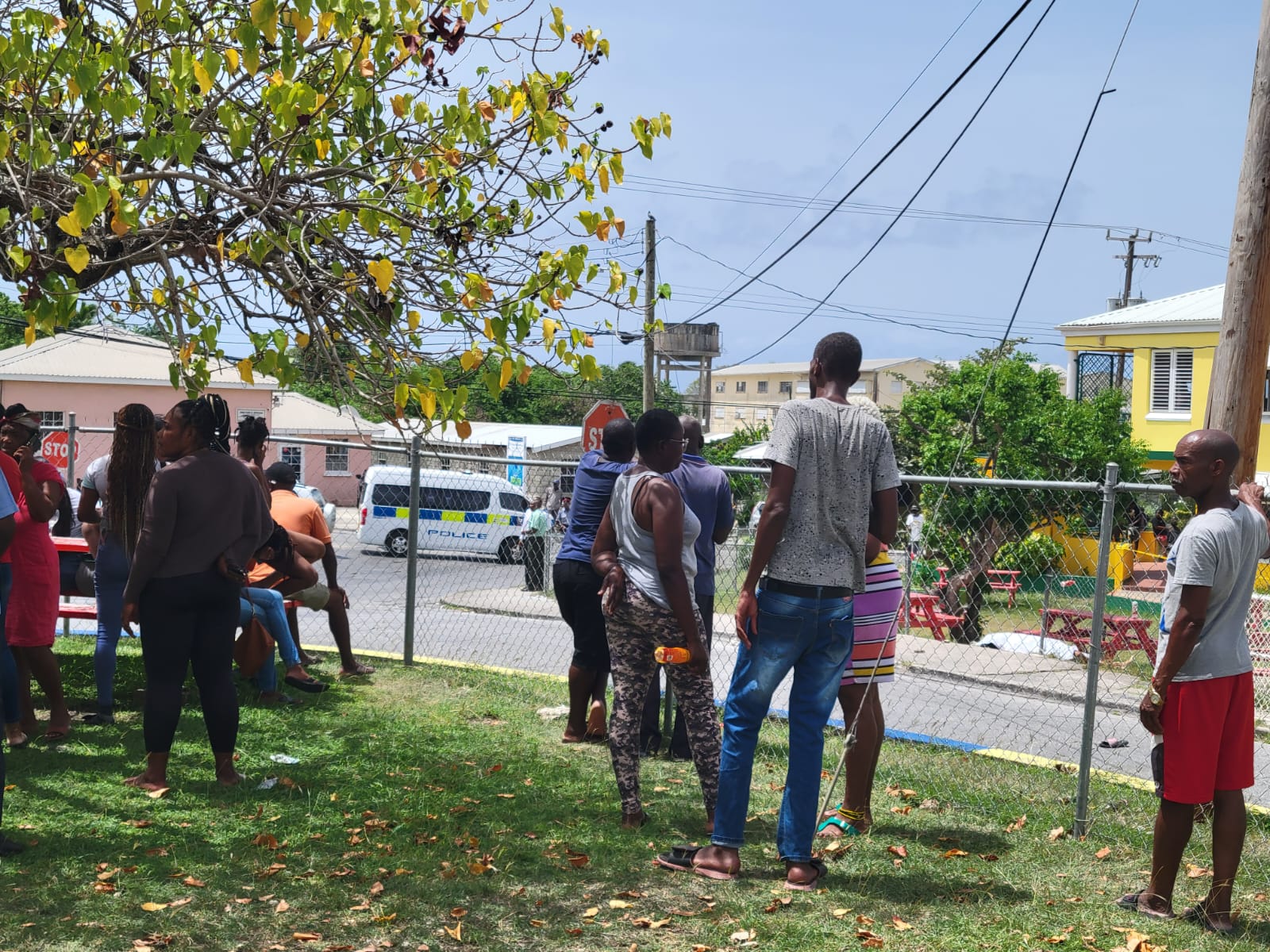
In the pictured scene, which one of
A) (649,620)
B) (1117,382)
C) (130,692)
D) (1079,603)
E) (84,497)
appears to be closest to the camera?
(649,620)

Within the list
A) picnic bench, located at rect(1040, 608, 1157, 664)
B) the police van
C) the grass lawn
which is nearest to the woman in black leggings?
the grass lawn

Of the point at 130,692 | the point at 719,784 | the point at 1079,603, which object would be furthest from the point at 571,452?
the point at 719,784

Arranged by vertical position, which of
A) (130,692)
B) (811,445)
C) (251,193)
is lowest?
(130,692)

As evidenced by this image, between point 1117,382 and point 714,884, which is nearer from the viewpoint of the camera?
point 714,884

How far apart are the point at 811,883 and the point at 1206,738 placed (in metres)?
1.58

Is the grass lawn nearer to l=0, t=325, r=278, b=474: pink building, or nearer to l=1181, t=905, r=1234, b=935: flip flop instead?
l=1181, t=905, r=1234, b=935: flip flop

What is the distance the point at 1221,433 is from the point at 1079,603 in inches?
356

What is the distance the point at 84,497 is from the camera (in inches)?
292

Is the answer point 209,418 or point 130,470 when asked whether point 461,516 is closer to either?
point 130,470

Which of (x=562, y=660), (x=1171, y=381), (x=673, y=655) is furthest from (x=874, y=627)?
(x=1171, y=381)

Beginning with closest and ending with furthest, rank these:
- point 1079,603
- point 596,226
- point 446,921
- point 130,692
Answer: point 446,921 < point 596,226 < point 130,692 < point 1079,603

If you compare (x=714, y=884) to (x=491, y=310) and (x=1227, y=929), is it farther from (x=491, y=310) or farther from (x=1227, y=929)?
(x=491, y=310)

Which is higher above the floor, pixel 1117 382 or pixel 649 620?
pixel 1117 382

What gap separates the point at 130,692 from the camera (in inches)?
321
